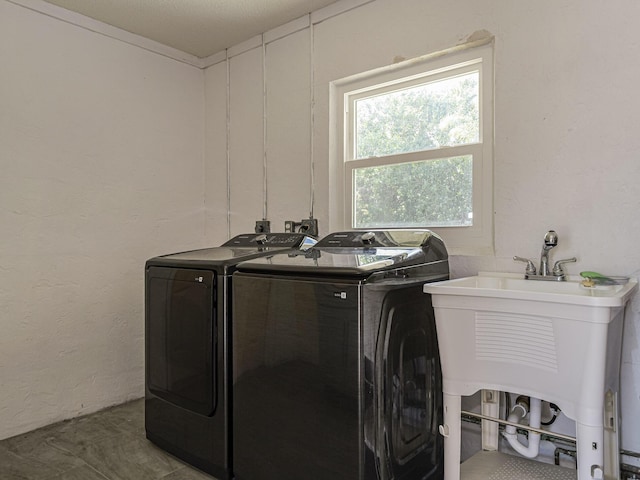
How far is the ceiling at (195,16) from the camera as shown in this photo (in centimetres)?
264

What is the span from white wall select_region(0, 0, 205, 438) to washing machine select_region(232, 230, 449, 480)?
4.62 ft

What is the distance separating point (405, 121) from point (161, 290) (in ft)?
5.35

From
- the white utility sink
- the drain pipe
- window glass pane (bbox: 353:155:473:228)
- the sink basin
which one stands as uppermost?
window glass pane (bbox: 353:155:473:228)

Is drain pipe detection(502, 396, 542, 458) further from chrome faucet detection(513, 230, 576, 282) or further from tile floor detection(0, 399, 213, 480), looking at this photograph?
tile floor detection(0, 399, 213, 480)

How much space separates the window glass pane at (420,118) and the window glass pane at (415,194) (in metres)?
0.11

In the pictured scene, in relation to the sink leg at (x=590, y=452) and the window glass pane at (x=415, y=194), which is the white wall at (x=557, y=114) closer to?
the window glass pane at (x=415, y=194)

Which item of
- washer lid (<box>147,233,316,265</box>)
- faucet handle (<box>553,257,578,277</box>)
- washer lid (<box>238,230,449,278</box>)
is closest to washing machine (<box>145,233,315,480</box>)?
washer lid (<box>147,233,316,265</box>)

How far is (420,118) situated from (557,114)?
73 cm

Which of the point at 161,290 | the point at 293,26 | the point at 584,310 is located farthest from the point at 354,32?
the point at 584,310

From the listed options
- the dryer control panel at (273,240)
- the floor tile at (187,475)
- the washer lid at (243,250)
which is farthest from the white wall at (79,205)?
the floor tile at (187,475)

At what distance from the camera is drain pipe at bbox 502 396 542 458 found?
1.68m

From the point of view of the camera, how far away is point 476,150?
2.17 meters

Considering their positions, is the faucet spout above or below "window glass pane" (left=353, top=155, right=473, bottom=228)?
below

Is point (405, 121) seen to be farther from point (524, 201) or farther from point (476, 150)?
point (524, 201)
